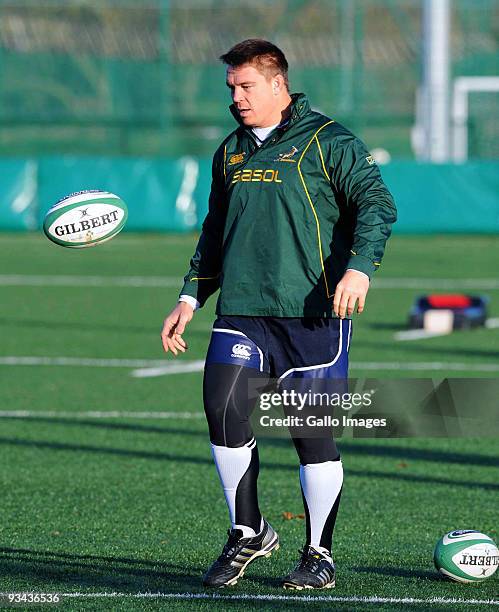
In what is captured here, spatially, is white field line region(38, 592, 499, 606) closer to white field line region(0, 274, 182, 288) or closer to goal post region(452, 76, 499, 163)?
white field line region(0, 274, 182, 288)

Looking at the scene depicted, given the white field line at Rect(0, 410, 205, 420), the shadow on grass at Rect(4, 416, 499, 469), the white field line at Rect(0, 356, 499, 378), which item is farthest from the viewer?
the white field line at Rect(0, 356, 499, 378)

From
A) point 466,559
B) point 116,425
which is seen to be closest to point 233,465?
point 466,559

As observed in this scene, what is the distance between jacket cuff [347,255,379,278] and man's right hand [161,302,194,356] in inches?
31.8

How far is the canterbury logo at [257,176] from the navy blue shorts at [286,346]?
552 millimetres

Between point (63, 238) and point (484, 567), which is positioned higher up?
point (63, 238)

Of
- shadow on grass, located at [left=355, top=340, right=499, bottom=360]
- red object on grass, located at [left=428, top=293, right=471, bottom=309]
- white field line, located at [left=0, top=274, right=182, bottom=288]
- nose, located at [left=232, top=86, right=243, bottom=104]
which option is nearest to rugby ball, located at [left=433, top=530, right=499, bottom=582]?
nose, located at [left=232, top=86, right=243, bottom=104]

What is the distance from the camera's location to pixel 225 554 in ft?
18.5

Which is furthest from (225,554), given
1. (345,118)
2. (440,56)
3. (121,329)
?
(345,118)

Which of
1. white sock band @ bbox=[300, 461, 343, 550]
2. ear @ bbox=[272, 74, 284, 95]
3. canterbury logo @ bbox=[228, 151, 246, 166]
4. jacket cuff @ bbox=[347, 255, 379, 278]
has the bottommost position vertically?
white sock band @ bbox=[300, 461, 343, 550]

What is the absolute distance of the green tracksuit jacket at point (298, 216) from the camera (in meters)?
5.45

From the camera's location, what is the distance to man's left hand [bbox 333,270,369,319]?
523 centimetres

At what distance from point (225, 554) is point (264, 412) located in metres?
0.62

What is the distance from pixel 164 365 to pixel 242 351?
6797 millimetres

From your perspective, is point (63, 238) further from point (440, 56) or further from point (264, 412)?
point (440, 56)
